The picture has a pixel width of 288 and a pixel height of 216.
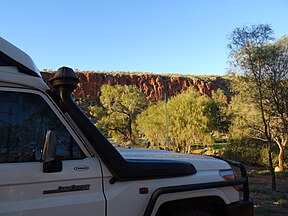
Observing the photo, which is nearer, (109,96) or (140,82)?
(109,96)

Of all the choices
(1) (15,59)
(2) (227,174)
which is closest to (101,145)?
(1) (15,59)

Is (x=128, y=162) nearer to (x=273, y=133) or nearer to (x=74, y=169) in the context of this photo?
(x=74, y=169)

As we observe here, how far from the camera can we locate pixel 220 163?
12.3ft

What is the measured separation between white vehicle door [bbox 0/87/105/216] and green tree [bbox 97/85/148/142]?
3146 cm

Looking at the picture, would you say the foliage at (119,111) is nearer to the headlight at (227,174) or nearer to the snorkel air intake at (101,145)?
the headlight at (227,174)

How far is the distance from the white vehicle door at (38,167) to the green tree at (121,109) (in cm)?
3146

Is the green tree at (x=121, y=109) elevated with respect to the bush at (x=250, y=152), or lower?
elevated

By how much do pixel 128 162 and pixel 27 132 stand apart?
895 millimetres

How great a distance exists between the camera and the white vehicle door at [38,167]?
2.46 m

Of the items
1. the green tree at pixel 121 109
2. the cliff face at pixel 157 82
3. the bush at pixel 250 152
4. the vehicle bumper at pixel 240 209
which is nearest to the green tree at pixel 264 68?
the bush at pixel 250 152

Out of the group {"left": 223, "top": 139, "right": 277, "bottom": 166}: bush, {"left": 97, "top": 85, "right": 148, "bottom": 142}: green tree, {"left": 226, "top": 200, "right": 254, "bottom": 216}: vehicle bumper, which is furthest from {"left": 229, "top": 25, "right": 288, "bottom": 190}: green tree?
{"left": 97, "top": 85, "right": 148, "bottom": 142}: green tree

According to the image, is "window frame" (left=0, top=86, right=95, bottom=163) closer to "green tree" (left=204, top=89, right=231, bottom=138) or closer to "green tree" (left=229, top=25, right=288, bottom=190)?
"green tree" (left=229, top=25, right=288, bottom=190)

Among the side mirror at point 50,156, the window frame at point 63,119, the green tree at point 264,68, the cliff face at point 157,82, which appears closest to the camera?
A: the side mirror at point 50,156

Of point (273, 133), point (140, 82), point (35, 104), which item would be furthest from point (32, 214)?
point (140, 82)
